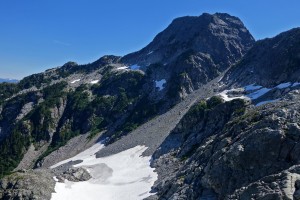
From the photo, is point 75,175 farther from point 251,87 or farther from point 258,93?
point 251,87

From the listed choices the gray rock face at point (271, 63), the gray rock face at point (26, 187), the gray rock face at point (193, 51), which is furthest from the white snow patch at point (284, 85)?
the gray rock face at point (26, 187)

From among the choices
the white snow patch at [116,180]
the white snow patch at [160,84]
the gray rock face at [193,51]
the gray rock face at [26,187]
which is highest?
the gray rock face at [193,51]

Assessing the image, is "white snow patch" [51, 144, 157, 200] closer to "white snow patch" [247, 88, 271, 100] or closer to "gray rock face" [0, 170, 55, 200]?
"gray rock face" [0, 170, 55, 200]

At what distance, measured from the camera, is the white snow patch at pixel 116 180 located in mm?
56125

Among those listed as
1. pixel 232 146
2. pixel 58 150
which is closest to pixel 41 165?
pixel 58 150

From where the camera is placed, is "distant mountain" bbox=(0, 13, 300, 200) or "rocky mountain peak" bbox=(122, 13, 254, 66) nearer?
"distant mountain" bbox=(0, 13, 300, 200)

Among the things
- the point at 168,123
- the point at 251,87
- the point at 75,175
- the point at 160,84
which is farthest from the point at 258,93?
the point at 160,84

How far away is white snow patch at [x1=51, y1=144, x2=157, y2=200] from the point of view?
5612 centimetres

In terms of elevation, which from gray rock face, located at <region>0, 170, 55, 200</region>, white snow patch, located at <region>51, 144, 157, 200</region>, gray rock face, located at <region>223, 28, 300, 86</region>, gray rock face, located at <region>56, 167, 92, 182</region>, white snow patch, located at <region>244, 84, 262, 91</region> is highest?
gray rock face, located at <region>223, 28, 300, 86</region>

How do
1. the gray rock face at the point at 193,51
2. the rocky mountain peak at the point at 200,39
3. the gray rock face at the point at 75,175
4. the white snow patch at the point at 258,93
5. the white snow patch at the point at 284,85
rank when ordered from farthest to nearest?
the rocky mountain peak at the point at 200,39 → the gray rock face at the point at 193,51 → the white snow patch at the point at 258,93 → the white snow patch at the point at 284,85 → the gray rock face at the point at 75,175

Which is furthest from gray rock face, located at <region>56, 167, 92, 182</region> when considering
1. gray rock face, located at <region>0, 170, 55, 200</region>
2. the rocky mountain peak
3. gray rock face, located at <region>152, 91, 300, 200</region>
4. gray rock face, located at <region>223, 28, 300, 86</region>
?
the rocky mountain peak

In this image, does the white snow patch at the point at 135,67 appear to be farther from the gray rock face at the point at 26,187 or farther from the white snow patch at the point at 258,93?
the gray rock face at the point at 26,187

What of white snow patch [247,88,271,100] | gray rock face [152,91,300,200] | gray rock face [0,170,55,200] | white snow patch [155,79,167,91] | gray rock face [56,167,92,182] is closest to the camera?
gray rock face [152,91,300,200]

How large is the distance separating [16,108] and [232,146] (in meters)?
124
